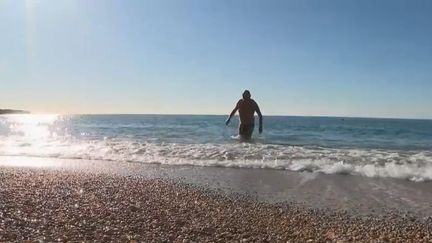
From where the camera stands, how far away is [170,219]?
19.0 feet

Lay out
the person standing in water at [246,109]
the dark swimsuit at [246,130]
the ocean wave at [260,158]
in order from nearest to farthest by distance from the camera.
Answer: the ocean wave at [260,158] → the person standing in water at [246,109] → the dark swimsuit at [246,130]

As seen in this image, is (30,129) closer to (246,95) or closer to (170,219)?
(246,95)

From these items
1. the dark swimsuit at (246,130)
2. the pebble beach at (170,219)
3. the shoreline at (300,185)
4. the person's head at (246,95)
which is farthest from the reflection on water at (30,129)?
the pebble beach at (170,219)

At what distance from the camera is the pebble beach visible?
503 cm

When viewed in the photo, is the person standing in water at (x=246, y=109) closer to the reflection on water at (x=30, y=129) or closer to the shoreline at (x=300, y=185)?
the shoreline at (x=300, y=185)

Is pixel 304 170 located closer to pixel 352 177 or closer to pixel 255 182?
pixel 352 177

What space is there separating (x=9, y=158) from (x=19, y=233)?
10906 mm

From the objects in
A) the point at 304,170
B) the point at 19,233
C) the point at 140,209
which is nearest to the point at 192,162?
the point at 304,170

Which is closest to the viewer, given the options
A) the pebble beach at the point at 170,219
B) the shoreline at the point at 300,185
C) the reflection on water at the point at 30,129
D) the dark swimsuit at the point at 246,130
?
the pebble beach at the point at 170,219

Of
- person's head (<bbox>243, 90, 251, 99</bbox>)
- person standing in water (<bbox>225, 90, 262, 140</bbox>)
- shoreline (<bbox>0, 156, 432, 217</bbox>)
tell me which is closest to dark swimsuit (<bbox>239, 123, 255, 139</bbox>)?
person standing in water (<bbox>225, 90, 262, 140</bbox>)

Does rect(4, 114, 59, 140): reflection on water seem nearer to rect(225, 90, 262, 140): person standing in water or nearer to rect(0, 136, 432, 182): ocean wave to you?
rect(0, 136, 432, 182): ocean wave

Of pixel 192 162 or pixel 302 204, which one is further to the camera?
pixel 192 162

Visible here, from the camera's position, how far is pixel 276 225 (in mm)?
5684

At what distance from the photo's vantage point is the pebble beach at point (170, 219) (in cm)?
503
